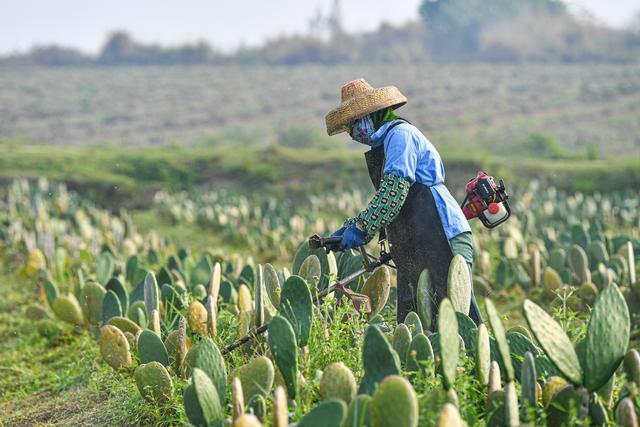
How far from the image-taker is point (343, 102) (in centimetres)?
308

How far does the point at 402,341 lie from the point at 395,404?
2.26 ft

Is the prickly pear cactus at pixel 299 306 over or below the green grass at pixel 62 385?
over

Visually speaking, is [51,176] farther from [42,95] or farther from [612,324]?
[42,95]

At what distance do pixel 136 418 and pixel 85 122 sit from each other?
27.3 meters

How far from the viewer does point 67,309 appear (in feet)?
14.1

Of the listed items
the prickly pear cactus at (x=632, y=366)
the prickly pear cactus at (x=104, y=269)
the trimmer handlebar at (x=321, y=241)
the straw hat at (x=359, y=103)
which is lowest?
the prickly pear cactus at (x=104, y=269)

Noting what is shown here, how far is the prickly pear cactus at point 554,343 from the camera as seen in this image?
2127 millimetres

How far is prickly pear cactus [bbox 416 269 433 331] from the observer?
287cm

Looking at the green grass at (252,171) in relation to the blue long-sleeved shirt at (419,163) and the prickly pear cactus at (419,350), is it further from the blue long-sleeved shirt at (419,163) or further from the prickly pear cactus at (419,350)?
the prickly pear cactus at (419,350)

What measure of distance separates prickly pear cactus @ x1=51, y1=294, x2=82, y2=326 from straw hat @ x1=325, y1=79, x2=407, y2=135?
2107mm

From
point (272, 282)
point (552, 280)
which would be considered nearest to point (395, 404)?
point (272, 282)

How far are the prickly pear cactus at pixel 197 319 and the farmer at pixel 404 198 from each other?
0.68 m

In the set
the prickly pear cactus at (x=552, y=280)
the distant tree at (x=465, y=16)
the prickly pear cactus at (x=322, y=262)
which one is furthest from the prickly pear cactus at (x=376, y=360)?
the distant tree at (x=465, y=16)

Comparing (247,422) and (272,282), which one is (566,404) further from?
(272,282)
